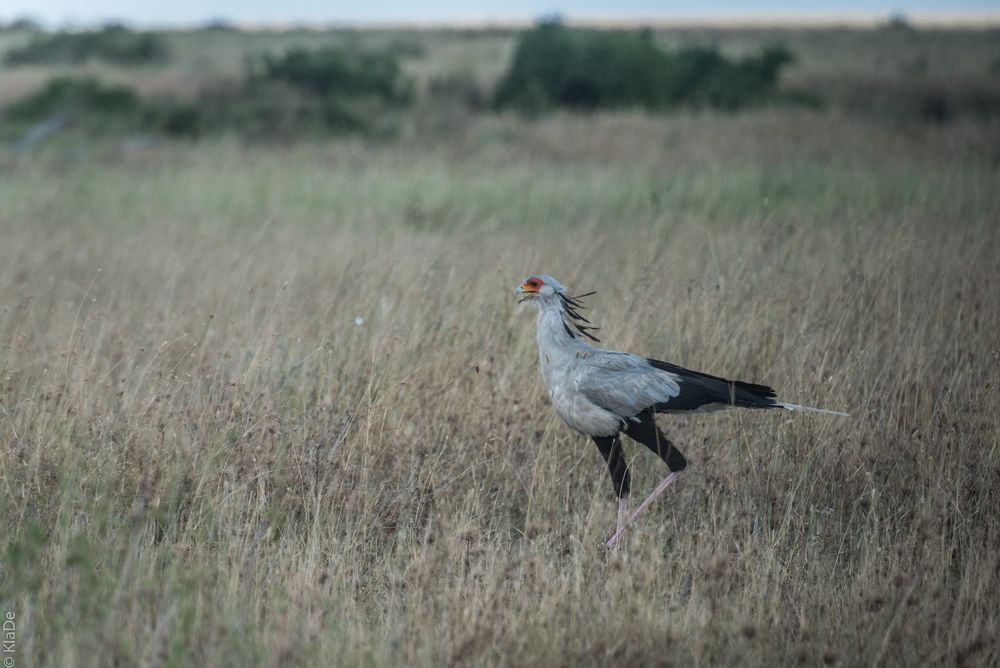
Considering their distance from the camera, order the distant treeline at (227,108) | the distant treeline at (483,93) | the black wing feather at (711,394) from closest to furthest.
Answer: the black wing feather at (711,394) → the distant treeline at (227,108) → the distant treeline at (483,93)

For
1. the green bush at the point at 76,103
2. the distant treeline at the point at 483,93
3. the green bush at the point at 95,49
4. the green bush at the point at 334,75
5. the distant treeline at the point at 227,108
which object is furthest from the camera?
the green bush at the point at 95,49

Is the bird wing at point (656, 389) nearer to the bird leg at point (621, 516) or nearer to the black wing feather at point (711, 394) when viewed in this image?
the black wing feather at point (711, 394)

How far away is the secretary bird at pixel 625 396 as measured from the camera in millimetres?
4102

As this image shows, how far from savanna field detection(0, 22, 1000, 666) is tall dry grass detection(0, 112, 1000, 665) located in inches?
0.9

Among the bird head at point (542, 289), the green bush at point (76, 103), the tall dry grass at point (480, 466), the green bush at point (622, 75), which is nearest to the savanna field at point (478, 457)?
the tall dry grass at point (480, 466)

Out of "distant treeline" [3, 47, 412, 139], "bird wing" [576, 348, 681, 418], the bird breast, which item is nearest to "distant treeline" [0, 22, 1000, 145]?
"distant treeline" [3, 47, 412, 139]

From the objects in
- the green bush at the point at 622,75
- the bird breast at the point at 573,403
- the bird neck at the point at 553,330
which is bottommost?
the bird breast at the point at 573,403

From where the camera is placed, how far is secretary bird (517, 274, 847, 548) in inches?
161

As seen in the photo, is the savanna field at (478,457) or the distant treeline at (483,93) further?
the distant treeline at (483,93)

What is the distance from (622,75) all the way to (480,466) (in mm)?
21247

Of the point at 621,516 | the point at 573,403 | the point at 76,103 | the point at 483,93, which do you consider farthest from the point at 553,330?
Answer: the point at 483,93

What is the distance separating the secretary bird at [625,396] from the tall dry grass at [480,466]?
299 millimetres

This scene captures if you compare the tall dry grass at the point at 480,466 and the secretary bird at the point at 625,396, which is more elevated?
the secretary bird at the point at 625,396

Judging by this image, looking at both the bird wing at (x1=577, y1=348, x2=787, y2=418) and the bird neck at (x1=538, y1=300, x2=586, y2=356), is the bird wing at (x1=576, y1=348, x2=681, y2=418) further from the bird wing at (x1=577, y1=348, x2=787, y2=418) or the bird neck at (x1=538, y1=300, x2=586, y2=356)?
the bird neck at (x1=538, y1=300, x2=586, y2=356)
